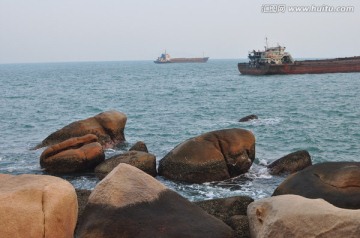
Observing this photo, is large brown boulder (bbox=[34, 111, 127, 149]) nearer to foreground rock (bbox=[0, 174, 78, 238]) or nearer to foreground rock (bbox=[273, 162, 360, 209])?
foreground rock (bbox=[273, 162, 360, 209])

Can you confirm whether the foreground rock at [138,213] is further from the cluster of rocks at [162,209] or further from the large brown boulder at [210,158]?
the large brown boulder at [210,158]

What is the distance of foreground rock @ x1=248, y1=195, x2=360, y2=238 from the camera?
570 centimetres

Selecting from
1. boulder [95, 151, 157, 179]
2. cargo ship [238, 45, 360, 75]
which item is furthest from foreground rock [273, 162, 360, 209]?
cargo ship [238, 45, 360, 75]

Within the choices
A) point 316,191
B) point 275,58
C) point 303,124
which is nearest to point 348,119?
point 303,124

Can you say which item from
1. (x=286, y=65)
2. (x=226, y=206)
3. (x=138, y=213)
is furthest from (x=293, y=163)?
(x=286, y=65)

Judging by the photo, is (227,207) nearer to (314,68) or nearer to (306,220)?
(306,220)

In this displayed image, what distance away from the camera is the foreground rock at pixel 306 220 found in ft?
18.7

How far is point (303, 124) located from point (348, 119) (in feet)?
12.2

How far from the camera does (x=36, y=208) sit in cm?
659

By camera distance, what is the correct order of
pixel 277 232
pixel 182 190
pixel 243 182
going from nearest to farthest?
pixel 277 232, pixel 182 190, pixel 243 182

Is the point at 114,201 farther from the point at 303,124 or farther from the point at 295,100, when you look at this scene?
the point at 295,100

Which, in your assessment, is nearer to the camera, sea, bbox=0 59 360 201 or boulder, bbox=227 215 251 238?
boulder, bbox=227 215 251 238

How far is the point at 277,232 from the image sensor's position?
6.06 m

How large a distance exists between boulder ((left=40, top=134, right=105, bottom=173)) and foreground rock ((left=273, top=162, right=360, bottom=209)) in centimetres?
866
